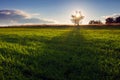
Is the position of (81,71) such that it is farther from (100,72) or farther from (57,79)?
(57,79)

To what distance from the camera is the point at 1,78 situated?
31.4 ft

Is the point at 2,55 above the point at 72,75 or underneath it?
above

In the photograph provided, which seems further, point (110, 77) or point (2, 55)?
point (2, 55)

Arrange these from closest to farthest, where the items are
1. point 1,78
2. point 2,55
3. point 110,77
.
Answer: point 1,78 → point 110,77 → point 2,55

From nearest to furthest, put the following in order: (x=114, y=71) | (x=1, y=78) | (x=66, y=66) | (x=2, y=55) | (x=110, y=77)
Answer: (x=1, y=78) < (x=110, y=77) < (x=114, y=71) < (x=66, y=66) < (x=2, y=55)

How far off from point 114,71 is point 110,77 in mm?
857

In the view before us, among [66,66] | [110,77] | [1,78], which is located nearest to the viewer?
[1,78]

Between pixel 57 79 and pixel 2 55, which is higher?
pixel 2 55

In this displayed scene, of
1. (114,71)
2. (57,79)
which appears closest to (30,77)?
(57,79)

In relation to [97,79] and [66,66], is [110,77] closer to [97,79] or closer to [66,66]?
[97,79]

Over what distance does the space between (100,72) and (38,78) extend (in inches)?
133

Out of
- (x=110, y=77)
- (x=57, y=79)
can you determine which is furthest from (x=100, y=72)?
(x=57, y=79)

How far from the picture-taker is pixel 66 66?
11844mm

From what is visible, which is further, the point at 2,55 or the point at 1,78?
the point at 2,55
